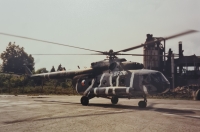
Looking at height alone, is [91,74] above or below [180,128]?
above

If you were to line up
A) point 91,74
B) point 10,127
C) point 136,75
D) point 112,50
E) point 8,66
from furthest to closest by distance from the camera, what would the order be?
point 8,66
point 91,74
point 112,50
point 136,75
point 10,127

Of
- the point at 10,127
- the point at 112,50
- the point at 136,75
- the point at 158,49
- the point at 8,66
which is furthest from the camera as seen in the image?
the point at 8,66

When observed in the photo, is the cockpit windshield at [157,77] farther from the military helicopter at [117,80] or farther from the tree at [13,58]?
the tree at [13,58]

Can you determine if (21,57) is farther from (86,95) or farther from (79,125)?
(79,125)

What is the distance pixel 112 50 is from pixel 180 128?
10026mm

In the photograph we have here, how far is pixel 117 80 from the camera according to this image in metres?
16.4

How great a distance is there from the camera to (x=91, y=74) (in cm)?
1859

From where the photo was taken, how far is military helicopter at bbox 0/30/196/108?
1454cm

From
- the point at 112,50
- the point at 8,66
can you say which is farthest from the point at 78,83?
the point at 8,66

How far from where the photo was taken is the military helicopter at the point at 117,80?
47.7 feet

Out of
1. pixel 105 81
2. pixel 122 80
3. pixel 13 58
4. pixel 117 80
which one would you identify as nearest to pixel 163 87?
pixel 122 80

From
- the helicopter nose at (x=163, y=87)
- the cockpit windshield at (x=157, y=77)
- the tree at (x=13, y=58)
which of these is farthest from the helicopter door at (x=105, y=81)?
the tree at (x=13, y=58)

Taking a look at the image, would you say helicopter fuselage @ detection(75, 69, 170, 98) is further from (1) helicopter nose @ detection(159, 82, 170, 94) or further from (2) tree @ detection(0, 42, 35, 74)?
(2) tree @ detection(0, 42, 35, 74)

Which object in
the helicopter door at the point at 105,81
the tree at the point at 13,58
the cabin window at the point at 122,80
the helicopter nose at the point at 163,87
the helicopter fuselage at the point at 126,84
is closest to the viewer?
the helicopter nose at the point at 163,87
